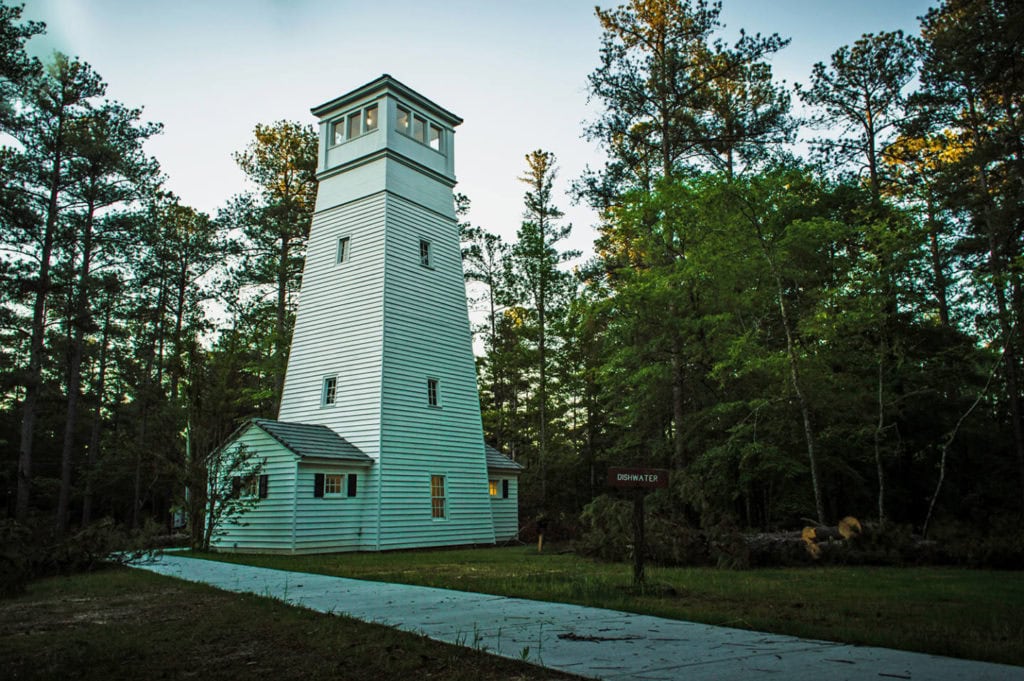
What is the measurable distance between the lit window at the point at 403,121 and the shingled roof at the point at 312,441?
Result: 29.0ft

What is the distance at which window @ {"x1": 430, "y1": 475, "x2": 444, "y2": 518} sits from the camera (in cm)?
1838

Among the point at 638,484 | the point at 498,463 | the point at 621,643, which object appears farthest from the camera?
the point at 498,463

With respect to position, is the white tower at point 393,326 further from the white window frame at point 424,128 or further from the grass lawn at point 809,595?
the grass lawn at point 809,595

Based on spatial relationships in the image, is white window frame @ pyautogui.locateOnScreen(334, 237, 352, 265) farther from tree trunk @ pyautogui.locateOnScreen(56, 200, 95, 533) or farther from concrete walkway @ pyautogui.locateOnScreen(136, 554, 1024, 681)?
concrete walkway @ pyautogui.locateOnScreen(136, 554, 1024, 681)

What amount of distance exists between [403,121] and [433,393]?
8.02 meters

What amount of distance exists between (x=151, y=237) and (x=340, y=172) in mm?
7371

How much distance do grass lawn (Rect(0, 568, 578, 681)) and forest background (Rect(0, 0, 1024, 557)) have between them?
7.53 meters

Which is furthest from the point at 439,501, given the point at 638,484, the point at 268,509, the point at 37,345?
the point at 37,345

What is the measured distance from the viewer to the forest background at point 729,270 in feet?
49.9

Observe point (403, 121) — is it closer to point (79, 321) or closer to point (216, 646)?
point (79, 321)

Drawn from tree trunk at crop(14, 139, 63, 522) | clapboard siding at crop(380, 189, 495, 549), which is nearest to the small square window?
clapboard siding at crop(380, 189, 495, 549)

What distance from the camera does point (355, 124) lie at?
2002cm

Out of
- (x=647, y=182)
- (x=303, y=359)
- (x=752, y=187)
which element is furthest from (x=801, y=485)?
(x=303, y=359)

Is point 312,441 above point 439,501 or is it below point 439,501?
above
